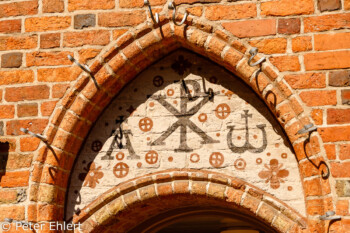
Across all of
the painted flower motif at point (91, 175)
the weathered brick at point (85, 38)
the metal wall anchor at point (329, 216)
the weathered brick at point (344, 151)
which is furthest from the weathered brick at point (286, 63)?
the painted flower motif at point (91, 175)

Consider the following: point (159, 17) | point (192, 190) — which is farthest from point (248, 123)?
point (159, 17)

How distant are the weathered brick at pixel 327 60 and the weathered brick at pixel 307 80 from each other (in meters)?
0.05

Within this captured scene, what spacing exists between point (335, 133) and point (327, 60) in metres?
0.47

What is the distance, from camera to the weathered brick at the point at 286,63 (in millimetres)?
3408

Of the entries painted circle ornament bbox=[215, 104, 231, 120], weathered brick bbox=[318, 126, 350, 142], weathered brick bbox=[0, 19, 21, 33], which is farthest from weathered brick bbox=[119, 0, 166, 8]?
weathered brick bbox=[318, 126, 350, 142]

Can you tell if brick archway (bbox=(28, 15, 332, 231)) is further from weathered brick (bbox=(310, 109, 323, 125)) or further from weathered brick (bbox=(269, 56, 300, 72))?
weathered brick (bbox=(310, 109, 323, 125))

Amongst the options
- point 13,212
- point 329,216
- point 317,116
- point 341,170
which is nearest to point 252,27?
point 317,116

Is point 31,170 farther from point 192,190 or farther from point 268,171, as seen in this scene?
point 268,171

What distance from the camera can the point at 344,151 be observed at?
126 inches

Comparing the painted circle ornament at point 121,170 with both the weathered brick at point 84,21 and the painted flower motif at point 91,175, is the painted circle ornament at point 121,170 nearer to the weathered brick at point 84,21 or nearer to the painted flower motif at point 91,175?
the painted flower motif at point 91,175

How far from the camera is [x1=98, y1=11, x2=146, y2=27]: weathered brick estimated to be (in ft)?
12.1

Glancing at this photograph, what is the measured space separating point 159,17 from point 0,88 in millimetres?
1210

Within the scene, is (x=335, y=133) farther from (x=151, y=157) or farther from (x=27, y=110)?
(x=27, y=110)

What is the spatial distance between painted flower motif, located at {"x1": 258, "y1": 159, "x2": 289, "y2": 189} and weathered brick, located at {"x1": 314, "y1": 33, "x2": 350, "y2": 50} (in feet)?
2.59
